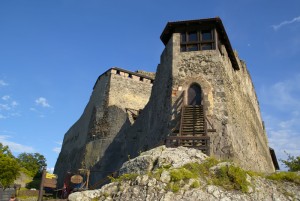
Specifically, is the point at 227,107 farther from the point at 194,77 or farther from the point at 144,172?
the point at 144,172

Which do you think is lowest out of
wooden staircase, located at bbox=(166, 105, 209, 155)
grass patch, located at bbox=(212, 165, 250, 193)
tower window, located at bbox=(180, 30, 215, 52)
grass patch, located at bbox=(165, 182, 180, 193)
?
grass patch, located at bbox=(165, 182, 180, 193)

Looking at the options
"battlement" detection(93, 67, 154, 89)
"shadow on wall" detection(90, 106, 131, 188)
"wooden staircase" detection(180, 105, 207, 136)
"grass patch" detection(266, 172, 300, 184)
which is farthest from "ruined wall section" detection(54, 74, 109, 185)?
"grass patch" detection(266, 172, 300, 184)

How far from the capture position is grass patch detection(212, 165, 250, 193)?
9.60m

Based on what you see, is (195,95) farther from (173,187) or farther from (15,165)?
(15,165)

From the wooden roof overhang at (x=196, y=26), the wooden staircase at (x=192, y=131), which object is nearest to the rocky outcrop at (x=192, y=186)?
the wooden staircase at (x=192, y=131)

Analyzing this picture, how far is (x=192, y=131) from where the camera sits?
16.2 meters

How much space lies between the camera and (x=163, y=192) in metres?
9.43

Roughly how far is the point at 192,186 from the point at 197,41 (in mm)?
12268

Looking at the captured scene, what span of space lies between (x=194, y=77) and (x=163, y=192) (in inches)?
408

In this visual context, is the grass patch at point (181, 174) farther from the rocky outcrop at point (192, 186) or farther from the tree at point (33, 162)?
the tree at point (33, 162)

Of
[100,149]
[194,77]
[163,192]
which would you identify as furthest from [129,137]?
[163,192]

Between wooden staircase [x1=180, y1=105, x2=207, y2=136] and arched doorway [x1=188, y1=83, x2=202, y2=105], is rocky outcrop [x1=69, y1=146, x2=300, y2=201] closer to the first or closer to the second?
wooden staircase [x1=180, y1=105, x2=207, y2=136]

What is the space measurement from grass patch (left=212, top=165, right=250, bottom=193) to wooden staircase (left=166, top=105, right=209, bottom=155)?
4.08 metres

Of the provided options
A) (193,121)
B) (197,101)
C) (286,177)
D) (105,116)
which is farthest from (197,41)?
(105,116)
